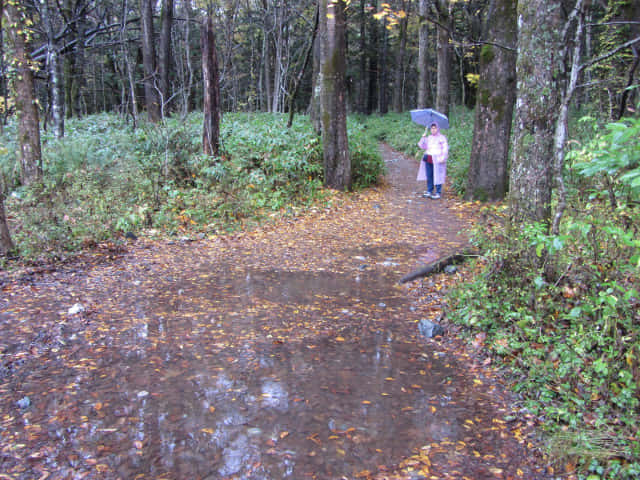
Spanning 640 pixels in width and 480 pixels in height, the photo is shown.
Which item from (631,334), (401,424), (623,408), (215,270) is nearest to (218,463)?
(401,424)

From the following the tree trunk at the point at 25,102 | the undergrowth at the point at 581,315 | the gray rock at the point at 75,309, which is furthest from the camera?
the tree trunk at the point at 25,102

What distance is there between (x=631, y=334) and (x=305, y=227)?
22.7 ft

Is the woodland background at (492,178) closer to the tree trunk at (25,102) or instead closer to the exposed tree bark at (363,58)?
the tree trunk at (25,102)

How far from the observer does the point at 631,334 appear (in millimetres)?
3240

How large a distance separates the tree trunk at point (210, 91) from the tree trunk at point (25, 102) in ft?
13.1

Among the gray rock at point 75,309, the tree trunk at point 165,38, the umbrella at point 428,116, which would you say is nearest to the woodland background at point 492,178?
the tree trunk at point 165,38

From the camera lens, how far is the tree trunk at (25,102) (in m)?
9.77

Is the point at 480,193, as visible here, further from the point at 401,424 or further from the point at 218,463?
the point at 218,463

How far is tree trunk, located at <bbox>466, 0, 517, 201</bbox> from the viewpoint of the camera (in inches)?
369

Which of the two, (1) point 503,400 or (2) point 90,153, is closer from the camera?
(1) point 503,400

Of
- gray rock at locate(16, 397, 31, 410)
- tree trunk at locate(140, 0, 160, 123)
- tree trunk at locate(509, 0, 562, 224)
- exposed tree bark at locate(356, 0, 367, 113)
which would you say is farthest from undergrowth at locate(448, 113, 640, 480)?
exposed tree bark at locate(356, 0, 367, 113)

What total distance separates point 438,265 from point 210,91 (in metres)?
8.74

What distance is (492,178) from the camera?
404 inches

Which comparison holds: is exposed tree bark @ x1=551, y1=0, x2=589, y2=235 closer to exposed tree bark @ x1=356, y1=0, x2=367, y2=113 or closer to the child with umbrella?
the child with umbrella
